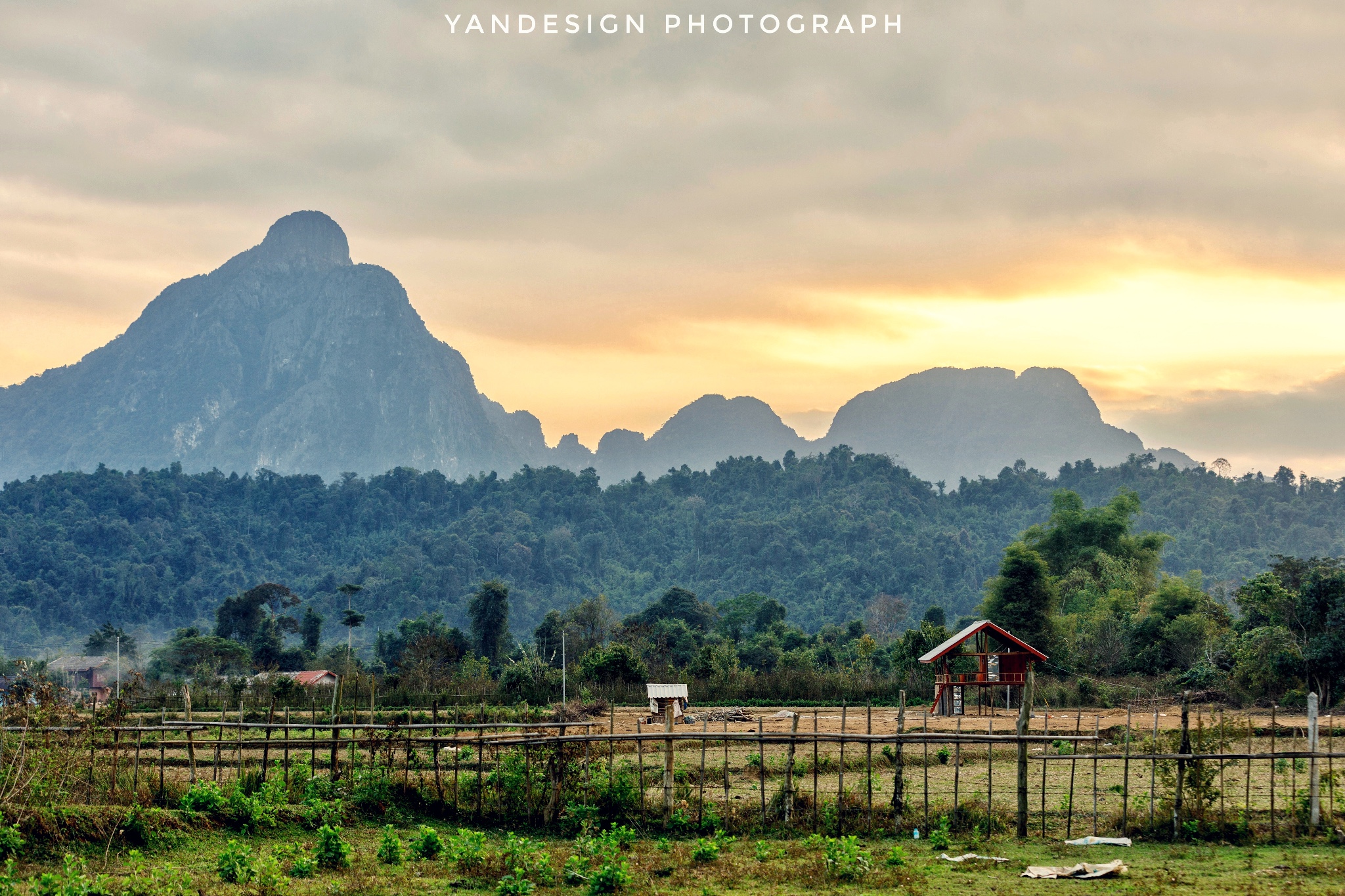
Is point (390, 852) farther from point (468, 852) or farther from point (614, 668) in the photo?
point (614, 668)

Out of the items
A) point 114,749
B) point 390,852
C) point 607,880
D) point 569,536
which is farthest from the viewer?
point 569,536

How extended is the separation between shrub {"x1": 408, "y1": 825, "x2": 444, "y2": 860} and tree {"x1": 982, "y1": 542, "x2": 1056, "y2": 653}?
125 ft

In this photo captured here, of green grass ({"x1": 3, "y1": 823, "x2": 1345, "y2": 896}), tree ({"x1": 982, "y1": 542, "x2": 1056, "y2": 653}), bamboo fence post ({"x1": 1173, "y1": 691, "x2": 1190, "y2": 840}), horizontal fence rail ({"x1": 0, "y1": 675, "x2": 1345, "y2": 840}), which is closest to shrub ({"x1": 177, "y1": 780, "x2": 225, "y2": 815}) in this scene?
green grass ({"x1": 3, "y1": 823, "x2": 1345, "y2": 896})

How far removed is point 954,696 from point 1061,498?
131 ft

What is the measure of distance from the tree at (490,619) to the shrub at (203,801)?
49.9 m

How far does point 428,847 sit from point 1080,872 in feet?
23.1

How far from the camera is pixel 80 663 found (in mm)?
79938

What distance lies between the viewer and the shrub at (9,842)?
39.1 feet

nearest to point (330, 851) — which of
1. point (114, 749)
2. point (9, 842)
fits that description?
point (9, 842)

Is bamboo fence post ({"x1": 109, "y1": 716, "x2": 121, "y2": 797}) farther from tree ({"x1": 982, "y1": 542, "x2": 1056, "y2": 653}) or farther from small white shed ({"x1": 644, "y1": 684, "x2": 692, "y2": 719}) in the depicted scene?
tree ({"x1": 982, "y1": 542, "x2": 1056, "y2": 653})

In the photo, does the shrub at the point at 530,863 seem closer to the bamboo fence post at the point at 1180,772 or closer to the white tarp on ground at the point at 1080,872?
the white tarp on ground at the point at 1080,872

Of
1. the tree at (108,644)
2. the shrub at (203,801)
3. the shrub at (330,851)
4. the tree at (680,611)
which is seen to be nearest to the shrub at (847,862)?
the shrub at (330,851)

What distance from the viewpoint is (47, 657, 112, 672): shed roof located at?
74.8m

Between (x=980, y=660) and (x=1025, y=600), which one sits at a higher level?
(x=1025, y=600)
